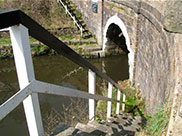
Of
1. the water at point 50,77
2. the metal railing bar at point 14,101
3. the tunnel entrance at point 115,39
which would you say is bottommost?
the water at point 50,77

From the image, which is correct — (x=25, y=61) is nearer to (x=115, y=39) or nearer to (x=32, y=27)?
(x=32, y=27)

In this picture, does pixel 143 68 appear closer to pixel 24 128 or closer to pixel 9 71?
pixel 24 128

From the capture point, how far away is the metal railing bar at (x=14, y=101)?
3.05ft

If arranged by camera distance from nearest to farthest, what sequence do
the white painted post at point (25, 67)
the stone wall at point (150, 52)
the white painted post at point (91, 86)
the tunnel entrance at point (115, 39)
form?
the white painted post at point (25, 67), the white painted post at point (91, 86), the stone wall at point (150, 52), the tunnel entrance at point (115, 39)

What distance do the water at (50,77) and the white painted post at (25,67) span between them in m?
5.22

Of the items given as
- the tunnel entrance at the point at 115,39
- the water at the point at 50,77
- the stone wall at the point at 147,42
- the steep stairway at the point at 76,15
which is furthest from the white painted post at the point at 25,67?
the steep stairway at the point at 76,15

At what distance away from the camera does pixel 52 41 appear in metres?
1.22

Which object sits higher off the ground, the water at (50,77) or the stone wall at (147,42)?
the stone wall at (147,42)

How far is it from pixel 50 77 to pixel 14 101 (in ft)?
27.0

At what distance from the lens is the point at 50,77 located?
29.8 ft

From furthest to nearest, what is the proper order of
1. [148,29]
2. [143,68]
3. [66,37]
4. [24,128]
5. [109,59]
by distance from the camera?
[66,37] < [109,59] < [24,128] < [143,68] < [148,29]

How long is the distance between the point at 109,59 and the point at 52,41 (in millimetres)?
9130

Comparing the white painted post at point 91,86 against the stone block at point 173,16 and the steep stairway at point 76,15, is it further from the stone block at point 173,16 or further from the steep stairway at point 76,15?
the steep stairway at point 76,15

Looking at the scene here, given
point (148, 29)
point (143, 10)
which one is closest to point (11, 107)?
point (148, 29)
